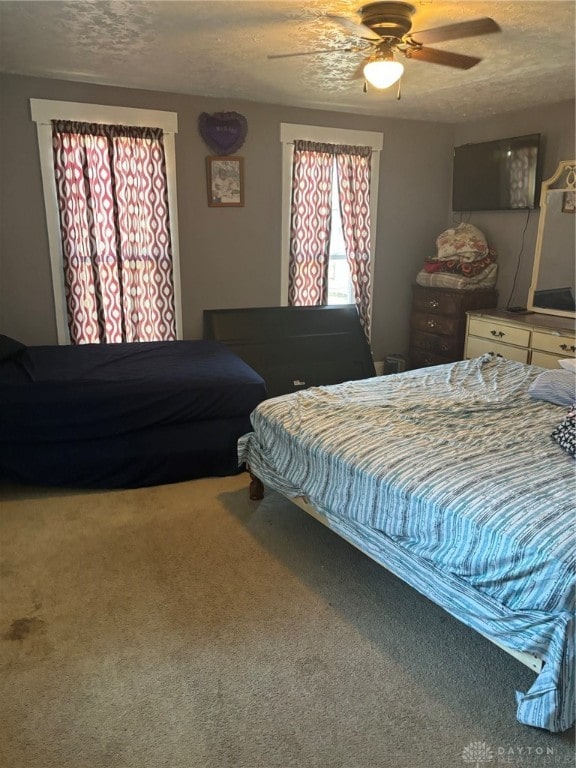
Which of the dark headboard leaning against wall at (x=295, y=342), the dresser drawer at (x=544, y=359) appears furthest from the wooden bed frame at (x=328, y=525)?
the dresser drawer at (x=544, y=359)

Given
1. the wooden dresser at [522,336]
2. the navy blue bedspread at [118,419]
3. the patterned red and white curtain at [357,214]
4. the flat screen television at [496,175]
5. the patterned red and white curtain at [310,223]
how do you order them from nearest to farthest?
1. the navy blue bedspread at [118,419]
2. the wooden dresser at [522,336]
3. the flat screen television at [496,175]
4. the patterned red and white curtain at [310,223]
5. the patterned red and white curtain at [357,214]

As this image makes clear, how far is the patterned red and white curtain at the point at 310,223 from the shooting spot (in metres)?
4.61

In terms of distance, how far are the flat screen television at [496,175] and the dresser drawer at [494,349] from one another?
1125 mm

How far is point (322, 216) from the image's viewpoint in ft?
15.7

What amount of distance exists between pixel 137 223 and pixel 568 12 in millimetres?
2879

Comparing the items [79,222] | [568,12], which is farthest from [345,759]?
[79,222]

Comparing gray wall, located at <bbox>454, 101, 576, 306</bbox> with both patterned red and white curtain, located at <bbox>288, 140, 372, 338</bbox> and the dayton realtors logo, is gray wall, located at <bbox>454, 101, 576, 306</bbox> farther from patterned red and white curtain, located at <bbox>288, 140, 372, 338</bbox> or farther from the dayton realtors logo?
the dayton realtors logo

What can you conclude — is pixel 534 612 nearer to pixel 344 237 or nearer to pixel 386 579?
pixel 386 579

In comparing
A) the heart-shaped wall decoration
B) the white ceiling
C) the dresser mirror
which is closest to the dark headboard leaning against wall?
the heart-shaped wall decoration

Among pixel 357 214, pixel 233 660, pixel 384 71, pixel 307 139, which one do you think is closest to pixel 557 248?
pixel 357 214

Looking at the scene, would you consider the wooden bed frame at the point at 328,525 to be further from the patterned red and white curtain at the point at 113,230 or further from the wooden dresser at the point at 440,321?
the wooden dresser at the point at 440,321

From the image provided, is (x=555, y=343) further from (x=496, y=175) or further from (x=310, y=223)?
(x=310, y=223)

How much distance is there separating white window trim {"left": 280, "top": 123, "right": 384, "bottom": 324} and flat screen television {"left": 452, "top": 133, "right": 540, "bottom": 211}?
0.76 meters

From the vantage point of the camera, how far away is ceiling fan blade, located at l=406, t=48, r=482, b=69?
257 centimetres
